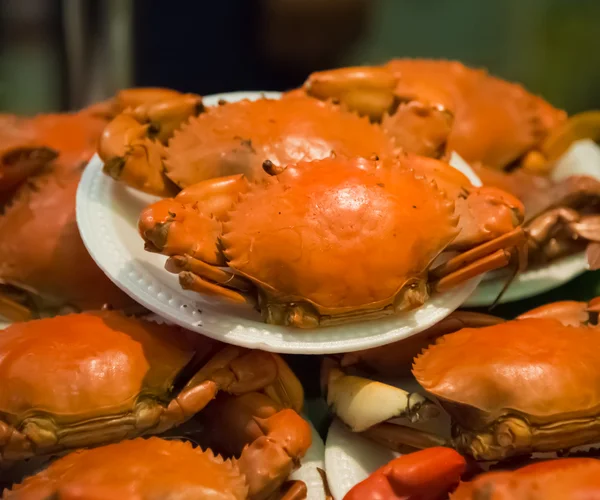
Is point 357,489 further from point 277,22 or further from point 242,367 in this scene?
point 277,22

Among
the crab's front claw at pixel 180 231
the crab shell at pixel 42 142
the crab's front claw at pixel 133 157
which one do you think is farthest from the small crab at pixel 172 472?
the crab shell at pixel 42 142

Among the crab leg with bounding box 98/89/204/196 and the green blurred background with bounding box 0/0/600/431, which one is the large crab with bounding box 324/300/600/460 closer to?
the crab leg with bounding box 98/89/204/196

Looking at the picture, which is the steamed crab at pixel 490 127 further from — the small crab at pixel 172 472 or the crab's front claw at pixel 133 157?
the small crab at pixel 172 472

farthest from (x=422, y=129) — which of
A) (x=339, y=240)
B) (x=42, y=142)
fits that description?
(x=42, y=142)

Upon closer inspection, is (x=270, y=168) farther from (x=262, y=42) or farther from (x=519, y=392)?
(x=262, y=42)

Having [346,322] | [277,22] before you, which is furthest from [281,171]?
[277,22]

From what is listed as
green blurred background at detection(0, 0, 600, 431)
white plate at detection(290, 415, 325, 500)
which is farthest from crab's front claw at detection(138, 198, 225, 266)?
green blurred background at detection(0, 0, 600, 431)
